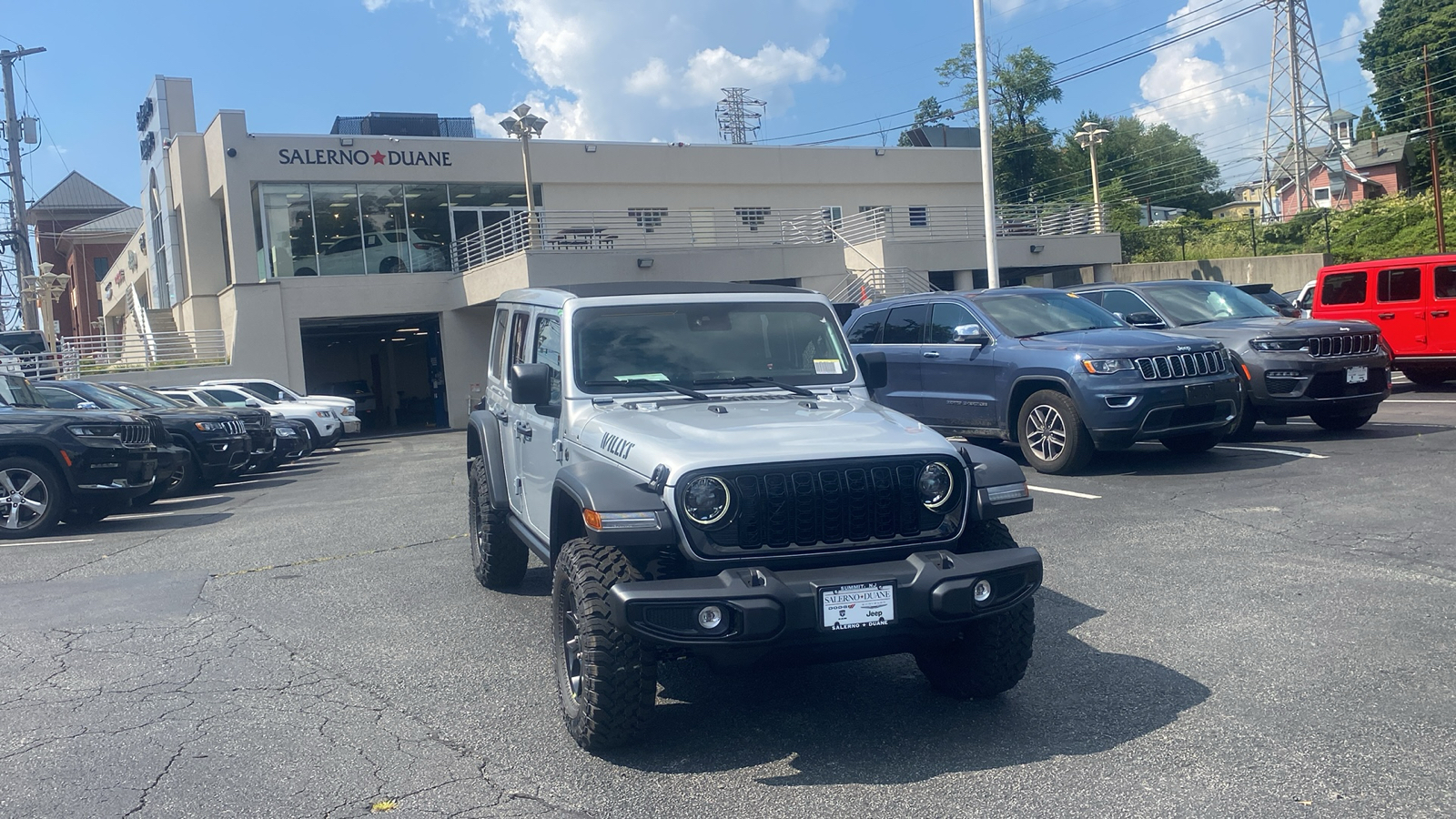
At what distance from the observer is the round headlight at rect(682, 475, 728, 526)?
4.38 m

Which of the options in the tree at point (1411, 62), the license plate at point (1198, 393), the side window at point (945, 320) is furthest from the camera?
the tree at point (1411, 62)

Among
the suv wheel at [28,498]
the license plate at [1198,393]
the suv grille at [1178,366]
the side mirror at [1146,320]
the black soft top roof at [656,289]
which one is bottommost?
the suv wheel at [28,498]

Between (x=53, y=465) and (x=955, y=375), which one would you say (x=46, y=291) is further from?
(x=955, y=375)

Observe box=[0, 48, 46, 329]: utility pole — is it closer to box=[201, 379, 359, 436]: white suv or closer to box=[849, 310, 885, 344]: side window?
box=[201, 379, 359, 436]: white suv

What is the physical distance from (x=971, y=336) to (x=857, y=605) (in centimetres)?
738

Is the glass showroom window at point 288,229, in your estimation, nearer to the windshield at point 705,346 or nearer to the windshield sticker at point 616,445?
the windshield at point 705,346

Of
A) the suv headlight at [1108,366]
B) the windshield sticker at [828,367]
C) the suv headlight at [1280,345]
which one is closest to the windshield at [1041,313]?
the suv headlight at [1108,366]

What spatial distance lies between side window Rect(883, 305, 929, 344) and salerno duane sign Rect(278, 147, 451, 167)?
79.1 feet

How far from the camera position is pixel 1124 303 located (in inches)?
535

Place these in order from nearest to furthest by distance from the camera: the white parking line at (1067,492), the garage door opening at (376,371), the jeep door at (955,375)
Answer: the white parking line at (1067,492), the jeep door at (955,375), the garage door opening at (376,371)

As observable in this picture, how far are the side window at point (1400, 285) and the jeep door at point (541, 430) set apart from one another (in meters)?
14.3

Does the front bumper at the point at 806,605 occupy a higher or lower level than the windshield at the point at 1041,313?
lower

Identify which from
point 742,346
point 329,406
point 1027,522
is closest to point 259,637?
point 742,346

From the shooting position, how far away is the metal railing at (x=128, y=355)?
30.9 m
